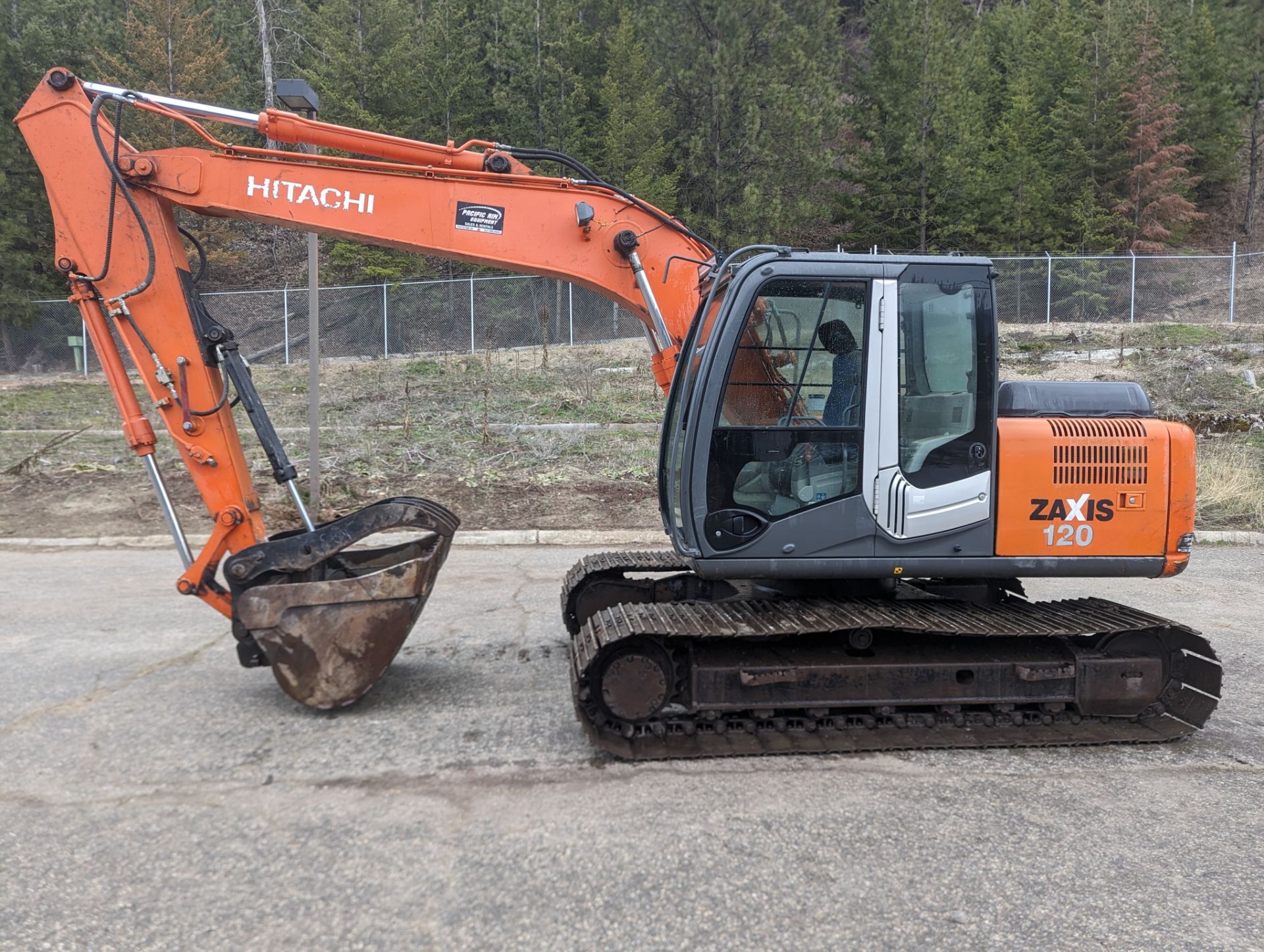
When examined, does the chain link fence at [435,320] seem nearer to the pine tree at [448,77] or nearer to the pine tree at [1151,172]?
the pine tree at [448,77]

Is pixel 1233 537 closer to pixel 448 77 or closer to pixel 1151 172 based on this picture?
pixel 1151 172

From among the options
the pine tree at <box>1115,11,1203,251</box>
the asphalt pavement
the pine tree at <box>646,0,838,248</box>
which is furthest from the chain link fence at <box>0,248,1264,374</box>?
the asphalt pavement

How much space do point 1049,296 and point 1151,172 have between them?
41.8 feet

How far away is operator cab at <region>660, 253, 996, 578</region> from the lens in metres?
4.58

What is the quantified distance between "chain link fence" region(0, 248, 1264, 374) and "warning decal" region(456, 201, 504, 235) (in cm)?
1792

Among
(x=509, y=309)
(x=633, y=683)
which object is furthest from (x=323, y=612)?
(x=509, y=309)

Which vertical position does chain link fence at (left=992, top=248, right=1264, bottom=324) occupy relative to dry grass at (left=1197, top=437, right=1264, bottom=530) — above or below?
above

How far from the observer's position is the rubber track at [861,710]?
4488 mm

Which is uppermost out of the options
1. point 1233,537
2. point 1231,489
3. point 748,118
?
point 748,118

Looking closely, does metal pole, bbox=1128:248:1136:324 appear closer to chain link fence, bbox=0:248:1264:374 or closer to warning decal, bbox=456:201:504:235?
chain link fence, bbox=0:248:1264:374

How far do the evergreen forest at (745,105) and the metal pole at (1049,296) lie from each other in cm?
493

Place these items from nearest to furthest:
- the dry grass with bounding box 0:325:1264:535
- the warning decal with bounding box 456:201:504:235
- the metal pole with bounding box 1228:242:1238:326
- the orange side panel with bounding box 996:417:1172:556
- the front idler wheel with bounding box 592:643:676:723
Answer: the front idler wheel with bounding box 592:643:676:723 → the orange side panel with bounding box 996:417:1172:556 → the warning decal with bounding box 456:201:504:235 → the dry grass with bounding box 0:325:1264:535 → the metal pole with bounding box 1228:242:1238:326

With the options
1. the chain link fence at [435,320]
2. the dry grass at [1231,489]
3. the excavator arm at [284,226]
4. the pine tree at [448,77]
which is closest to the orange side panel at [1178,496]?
the excavator arm at [284,226]

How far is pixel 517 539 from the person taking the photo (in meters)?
10.2
